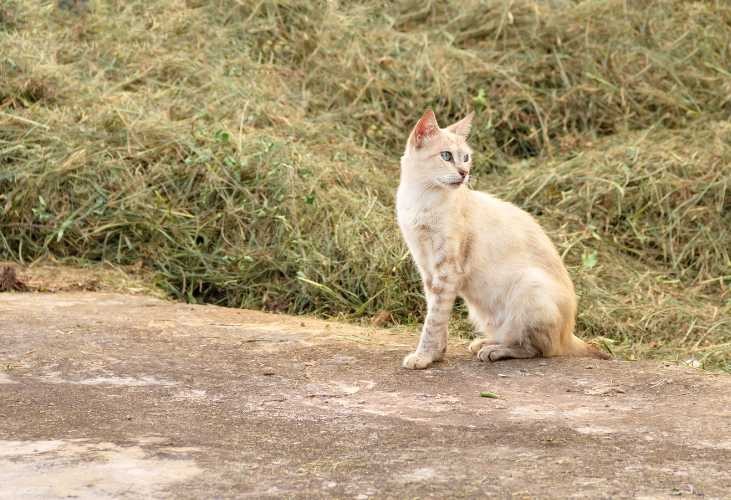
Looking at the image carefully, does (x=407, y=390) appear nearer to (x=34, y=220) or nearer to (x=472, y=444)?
(x=472, y=444)

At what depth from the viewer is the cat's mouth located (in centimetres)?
469

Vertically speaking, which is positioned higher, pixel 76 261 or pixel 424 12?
pixel 424 12

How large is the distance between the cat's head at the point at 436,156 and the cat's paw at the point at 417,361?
28.9 inches

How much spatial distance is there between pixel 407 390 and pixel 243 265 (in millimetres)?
2365

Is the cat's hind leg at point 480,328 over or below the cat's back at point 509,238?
below

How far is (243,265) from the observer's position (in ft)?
21.4

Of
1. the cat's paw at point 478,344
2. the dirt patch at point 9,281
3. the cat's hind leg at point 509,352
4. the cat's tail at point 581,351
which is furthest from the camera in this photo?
the dirt patch at point 9,281

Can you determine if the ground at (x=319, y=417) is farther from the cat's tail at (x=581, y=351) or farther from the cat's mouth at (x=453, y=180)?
the cat's mouth at (x=453, y=180)

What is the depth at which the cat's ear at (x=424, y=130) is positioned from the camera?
4.76 meters

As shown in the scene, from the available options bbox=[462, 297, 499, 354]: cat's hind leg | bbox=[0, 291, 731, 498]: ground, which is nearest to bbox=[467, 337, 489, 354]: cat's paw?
bbox=[462, 297, 499, 354]: cat's hind leg

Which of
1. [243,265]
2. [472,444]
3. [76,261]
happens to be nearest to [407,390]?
[472,444]

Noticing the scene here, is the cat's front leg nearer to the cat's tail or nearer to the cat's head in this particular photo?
the cat's head

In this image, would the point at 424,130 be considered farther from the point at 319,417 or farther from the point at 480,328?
the point at 319,417

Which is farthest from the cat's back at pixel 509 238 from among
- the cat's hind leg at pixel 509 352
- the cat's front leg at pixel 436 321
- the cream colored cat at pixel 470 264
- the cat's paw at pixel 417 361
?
the cat's paw at pixel 417 361
